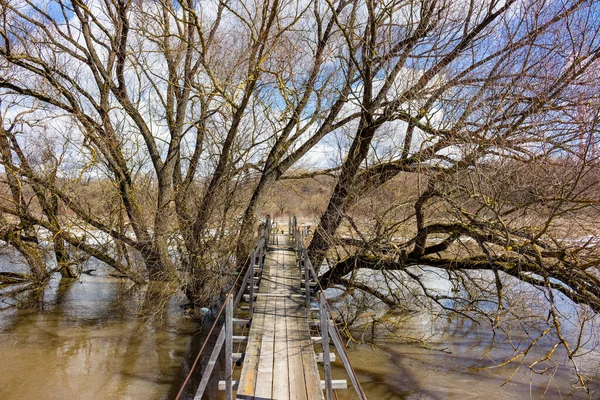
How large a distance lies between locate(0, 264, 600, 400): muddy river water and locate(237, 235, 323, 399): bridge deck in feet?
7.72

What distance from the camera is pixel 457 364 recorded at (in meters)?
9.45

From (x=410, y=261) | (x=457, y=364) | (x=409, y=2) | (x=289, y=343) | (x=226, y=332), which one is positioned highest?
(x=409, y=2)

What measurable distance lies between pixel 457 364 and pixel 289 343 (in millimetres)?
5880

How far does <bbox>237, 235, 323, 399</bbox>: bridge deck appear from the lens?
4348 mm

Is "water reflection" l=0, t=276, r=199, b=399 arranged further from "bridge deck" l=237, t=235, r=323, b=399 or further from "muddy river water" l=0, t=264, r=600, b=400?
"bridge deck" l=237, t=235, r=323, b=399

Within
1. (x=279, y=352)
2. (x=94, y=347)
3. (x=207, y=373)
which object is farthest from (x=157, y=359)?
(x=207, y=373)

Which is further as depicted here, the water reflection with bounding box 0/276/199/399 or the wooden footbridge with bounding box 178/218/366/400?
the water reflection with bounding box 0/276/199/399

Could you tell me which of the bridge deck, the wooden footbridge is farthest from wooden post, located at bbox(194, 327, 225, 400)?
the bridge deck

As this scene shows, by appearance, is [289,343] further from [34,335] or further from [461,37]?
[34,335]

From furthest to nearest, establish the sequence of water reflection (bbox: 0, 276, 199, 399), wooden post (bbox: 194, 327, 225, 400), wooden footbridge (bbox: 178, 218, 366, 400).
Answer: water reflection (bbox: 0, 276, 199, 399) → wooden footbridge (bbox: 178, 218, 366, 400) → wooden post (bbox: 194, 327, 225, 400)

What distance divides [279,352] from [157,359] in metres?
5.49

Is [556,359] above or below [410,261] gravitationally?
below

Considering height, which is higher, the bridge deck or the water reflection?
the bridge deck

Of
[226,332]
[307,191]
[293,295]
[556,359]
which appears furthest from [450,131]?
[307,191]
